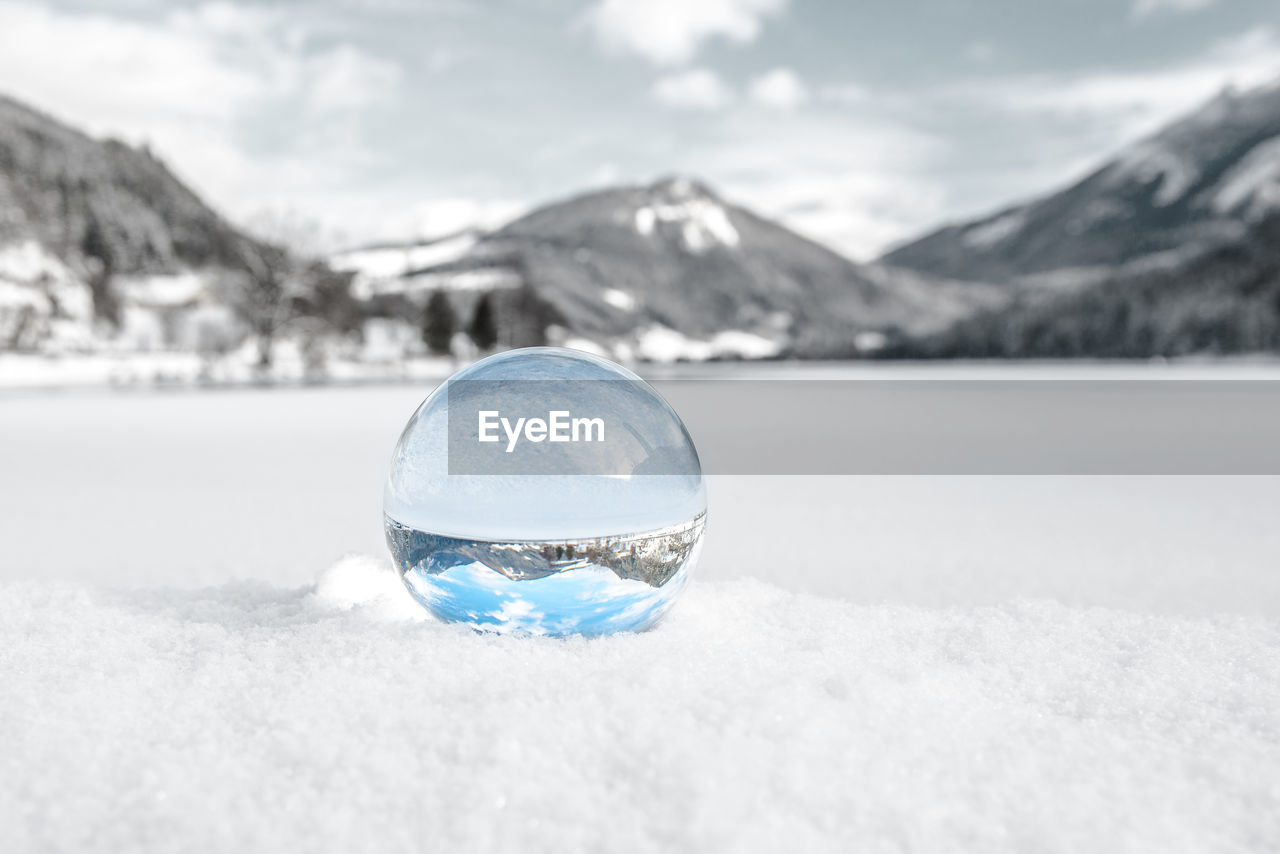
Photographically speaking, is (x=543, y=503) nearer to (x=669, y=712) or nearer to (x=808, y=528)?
(x=669, y=712)

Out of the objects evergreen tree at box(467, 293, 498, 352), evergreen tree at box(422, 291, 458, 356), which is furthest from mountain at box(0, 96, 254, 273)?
evergreen tree at box(467, 293, 498, 352)

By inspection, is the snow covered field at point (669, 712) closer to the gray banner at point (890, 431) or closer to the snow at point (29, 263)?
the gray banner at point (890, 431)

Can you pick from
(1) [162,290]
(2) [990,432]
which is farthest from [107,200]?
(2) [990,432]

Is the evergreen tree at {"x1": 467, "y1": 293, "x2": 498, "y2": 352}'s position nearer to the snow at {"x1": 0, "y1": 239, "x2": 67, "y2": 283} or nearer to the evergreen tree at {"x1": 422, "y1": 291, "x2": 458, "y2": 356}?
the evergreen tree at {"x1": 422, "y1": 291, "x2": 458, "y2": 356}

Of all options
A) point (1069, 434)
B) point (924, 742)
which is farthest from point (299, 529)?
point (1069, 434)

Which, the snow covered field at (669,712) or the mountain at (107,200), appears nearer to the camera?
the snow covered field at (669,712)

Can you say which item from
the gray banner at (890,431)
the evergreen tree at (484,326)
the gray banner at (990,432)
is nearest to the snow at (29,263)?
the evergreen tree at (484,326)

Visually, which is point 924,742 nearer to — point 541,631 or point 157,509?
point 541,631
